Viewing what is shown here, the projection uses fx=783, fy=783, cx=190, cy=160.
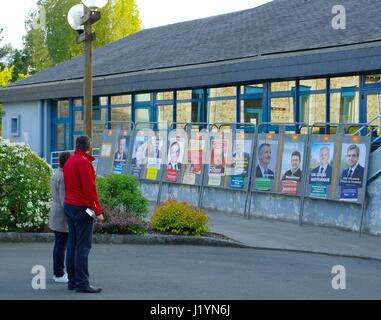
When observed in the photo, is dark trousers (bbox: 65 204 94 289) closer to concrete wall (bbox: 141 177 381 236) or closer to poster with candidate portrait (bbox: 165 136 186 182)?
concrete wall (bbox: 141 177 381 236)

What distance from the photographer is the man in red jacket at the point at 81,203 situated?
9062 mm

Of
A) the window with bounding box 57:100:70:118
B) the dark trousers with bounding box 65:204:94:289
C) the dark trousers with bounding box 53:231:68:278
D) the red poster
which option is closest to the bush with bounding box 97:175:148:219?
the red poster

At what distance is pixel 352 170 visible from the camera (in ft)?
52.7

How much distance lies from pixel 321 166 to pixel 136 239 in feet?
15.8

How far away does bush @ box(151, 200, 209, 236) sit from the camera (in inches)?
573

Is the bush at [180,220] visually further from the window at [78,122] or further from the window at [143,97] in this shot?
the window at [78,122]

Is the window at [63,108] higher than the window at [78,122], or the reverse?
the window at [63,108]

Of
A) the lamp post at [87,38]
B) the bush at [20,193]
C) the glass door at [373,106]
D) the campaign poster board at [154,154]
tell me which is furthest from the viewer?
the campaign poster board at [154,154]

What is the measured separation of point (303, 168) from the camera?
1717 centimetres

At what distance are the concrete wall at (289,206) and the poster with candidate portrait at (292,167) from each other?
268mm

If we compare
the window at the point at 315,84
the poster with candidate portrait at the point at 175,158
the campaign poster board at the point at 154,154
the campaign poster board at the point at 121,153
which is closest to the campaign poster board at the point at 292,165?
the poster with candidate portrait at the point at 175,158
